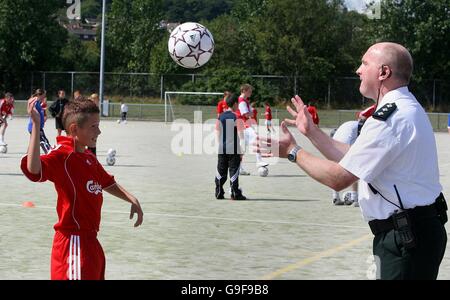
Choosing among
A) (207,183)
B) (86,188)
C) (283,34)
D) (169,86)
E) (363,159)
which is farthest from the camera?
(283,34)

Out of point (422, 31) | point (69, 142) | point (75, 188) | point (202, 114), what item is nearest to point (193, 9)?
point (422, 31)

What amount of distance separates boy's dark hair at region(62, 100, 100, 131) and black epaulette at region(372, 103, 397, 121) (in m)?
1.93

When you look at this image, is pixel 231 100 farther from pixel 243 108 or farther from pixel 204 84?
pixel 204 84

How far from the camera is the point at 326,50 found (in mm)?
65875

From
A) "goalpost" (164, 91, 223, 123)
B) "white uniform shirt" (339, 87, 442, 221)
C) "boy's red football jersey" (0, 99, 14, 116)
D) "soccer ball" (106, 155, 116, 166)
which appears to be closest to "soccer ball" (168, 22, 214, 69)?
"soccer ball" (106, 155, 116, 166)

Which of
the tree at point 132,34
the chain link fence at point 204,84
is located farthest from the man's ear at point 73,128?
the tree at point 132,34

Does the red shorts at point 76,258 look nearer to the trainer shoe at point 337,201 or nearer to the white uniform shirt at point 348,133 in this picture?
the white uniform shirt at point 348,133

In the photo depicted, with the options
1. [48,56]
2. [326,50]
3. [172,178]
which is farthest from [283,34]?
[172,178]

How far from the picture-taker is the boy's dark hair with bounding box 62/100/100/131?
5.46 metres

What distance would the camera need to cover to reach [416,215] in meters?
4.39

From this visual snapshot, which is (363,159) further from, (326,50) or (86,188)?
(326,50)

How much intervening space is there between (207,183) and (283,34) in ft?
165

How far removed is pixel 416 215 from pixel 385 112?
0.54 meters

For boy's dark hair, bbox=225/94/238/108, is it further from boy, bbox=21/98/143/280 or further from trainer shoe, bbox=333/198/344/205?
boy, bbox=21/98/143/280
